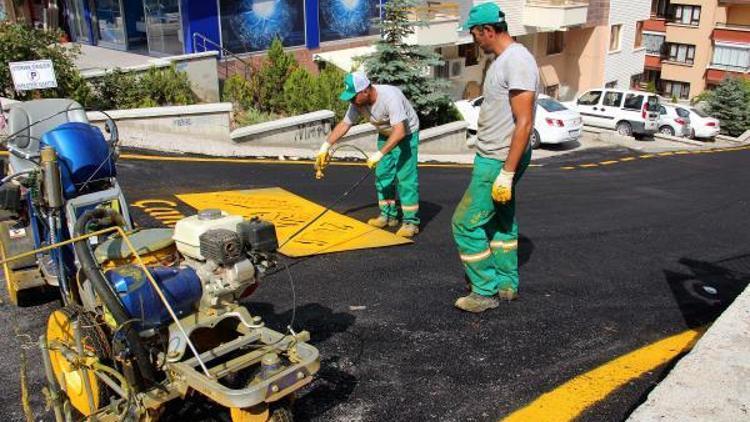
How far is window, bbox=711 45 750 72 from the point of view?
41.0 meters

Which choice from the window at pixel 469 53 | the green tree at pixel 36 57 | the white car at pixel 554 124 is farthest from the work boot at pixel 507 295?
the window at pixel 469 53

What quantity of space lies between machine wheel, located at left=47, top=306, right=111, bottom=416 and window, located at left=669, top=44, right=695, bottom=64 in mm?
47079

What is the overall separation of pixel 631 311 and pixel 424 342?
5.00 ft

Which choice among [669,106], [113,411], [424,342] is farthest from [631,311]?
[669,106]

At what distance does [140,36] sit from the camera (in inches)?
726

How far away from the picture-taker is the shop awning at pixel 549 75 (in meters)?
31.3

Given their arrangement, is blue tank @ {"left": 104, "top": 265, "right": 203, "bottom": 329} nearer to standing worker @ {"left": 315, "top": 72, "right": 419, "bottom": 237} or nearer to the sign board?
standing worker @ {"left": 315, "top": 72, "right": 419, "bottom": 237}

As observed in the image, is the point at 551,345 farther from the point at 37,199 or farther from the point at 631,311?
the point at 37,199

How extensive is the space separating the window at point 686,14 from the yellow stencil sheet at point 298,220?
42.3 m

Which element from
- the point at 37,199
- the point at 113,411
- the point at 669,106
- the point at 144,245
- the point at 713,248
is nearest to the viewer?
the point at 113,411

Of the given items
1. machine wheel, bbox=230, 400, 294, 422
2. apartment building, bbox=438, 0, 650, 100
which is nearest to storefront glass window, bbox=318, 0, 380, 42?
apartment building, bbox=438, 0, 650, 100

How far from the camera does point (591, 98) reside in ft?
79.2

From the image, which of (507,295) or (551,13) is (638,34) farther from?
(507,295)

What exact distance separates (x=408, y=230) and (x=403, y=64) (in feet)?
36.3
